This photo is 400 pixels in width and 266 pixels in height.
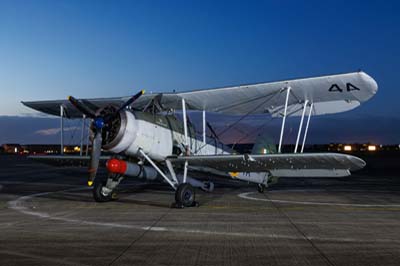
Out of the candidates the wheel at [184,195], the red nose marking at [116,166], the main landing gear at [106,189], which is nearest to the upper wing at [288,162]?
the wheel at [184,195]

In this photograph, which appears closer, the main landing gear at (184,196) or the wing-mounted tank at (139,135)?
the wing-mounted tank at (139,135)

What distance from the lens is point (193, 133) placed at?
1374cm

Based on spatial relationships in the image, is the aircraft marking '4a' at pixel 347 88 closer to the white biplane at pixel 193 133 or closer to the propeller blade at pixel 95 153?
the white biplane at pixel 193 133

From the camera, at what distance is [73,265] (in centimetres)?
537

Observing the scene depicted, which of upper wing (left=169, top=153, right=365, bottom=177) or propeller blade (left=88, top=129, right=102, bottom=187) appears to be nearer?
upper wing (left=169, top=153, right=365, bottom=177)

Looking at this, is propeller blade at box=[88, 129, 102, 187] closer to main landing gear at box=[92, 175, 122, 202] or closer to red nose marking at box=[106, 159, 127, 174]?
red nose marking at box=[106, 159, 127, 174]

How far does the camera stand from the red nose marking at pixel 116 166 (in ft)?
38.4

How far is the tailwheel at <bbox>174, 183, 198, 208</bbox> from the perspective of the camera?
11266 millimetres

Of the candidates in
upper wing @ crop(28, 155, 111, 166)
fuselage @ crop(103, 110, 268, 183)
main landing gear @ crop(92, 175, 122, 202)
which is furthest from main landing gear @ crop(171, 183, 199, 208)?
upper wing @ crop(28, 155, 111, 166)

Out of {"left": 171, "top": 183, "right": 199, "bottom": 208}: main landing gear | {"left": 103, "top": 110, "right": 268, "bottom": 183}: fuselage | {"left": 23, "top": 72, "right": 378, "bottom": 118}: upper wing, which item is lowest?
{"left": 171, "top": 183, "right": 199, "bottom": 208}: main landing gear

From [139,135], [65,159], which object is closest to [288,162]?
[139,135]

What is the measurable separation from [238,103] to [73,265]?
9307mm

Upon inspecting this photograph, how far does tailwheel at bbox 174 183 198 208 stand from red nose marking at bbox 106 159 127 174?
5.70ft

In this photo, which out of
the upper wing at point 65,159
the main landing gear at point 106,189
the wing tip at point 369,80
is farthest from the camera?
the upper wing at point 65,159
